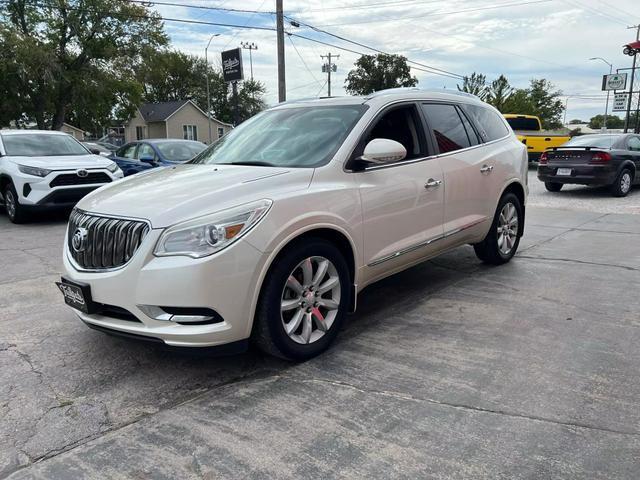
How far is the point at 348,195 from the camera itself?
3740mm

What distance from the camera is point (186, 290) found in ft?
9.66

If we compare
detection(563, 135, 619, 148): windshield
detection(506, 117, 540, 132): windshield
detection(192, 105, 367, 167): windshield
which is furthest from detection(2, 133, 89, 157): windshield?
detection(506, 117, 540, 132): windshield

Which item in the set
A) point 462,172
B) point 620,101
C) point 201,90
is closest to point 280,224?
point 462,172

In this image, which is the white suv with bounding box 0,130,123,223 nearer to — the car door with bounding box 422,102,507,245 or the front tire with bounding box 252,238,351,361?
the car door with bounding box 422,102,507,245

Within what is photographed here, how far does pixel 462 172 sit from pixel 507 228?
4.62ft

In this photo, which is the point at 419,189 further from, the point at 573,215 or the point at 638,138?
the point at 638,138

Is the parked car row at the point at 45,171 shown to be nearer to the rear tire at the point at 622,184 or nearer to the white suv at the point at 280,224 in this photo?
the white suv at the point at 280,224

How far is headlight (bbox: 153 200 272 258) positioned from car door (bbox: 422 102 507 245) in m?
2.35

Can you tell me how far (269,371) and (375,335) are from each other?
0.95 m

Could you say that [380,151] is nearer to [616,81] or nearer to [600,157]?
[600,157]

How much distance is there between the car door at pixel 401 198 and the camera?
155 inches

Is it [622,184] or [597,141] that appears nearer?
[622,184]

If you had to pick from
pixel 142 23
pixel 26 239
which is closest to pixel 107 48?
pixel 142 23

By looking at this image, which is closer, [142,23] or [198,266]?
[198,266]
